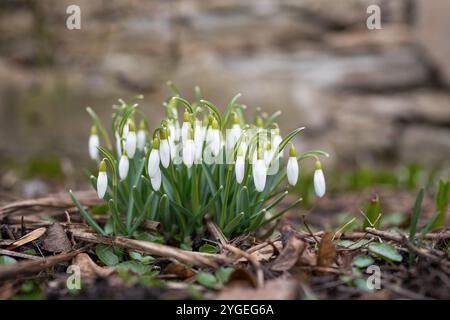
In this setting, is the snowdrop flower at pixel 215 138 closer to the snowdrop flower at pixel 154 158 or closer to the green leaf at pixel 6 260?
the snowdrop flower at pixel 154 158

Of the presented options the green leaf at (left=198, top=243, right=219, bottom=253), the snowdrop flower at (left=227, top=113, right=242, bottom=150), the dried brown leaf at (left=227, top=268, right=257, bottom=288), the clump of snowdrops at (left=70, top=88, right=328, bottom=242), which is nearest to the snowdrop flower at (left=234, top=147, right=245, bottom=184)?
the clump of snowdrops at (left=70, top=88, right=328, bottom=242)

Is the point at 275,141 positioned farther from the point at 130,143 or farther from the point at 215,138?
the point at 130,143

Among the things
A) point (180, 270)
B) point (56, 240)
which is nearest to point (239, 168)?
point (180, 270)

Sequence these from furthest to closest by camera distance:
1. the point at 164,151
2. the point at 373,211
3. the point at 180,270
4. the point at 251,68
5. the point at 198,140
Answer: the point at 251,68
the point at 373,211
the point at 198,140
the point at 164,151
the point at 180,270

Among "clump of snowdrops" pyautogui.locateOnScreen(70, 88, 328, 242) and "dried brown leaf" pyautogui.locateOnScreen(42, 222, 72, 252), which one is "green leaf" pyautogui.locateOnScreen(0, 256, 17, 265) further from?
"clump of snowdrops" pyautogui.locateOnScreen(70, 88, 328, 242)

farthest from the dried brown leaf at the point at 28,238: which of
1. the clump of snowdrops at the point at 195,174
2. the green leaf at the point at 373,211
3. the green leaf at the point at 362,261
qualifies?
the green leaf at the point at 373,211
